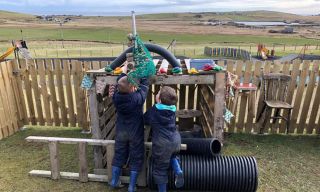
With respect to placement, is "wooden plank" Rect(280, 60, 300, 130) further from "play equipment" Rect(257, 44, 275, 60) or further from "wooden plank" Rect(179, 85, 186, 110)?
"play equipment" Rect(257, 44, 275, 60)

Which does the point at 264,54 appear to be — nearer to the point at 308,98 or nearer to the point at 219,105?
the point at 308,98

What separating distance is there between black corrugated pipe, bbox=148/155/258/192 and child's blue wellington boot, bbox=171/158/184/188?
0.21 meters

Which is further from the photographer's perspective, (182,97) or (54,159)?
(182,97)

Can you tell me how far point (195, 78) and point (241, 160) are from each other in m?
1.61

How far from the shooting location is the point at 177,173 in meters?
4.59

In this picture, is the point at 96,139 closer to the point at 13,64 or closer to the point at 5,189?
the point at 5,189

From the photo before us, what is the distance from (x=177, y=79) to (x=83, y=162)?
2259mm

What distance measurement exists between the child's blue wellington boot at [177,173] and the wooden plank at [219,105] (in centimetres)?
100

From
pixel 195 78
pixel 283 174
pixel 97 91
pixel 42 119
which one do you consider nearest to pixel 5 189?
pixel 97 91

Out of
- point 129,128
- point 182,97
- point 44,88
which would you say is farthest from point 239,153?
point 44,88

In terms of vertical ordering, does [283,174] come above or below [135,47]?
below

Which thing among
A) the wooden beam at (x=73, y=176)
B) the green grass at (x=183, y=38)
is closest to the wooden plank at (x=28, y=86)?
the wooden beam at (x=73, y=176)

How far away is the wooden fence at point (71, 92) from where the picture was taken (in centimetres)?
715

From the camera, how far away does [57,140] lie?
517 cm
